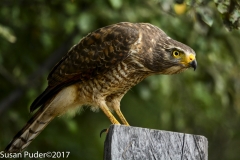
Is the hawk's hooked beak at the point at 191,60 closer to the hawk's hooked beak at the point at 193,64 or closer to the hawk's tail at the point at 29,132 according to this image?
the hawk's hooked beak at the point at 193,64

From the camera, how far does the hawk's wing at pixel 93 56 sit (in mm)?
5734

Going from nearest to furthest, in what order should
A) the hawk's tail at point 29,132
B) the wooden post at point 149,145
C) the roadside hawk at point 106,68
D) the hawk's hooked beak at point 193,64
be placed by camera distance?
the wooden post at point 149,145, the hawk's hooked beak at point 193,64, the roadside hawk at point 106,68, the hawk's tail at point 29,132

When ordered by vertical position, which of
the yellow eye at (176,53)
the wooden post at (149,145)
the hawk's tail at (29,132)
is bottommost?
the hawk's tail at (29,132)

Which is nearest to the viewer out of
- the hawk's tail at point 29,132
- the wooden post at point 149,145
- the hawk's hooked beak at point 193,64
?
the wooden post at point 149,145

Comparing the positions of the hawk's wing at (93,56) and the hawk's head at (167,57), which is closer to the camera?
the hawk's head at (167,57)

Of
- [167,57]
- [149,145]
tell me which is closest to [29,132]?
[167,57]

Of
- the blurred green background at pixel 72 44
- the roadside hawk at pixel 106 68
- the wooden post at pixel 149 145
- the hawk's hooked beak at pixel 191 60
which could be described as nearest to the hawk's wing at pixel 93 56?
the roadside hawk at pixel 106 68

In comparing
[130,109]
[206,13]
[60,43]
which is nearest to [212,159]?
[130,109]

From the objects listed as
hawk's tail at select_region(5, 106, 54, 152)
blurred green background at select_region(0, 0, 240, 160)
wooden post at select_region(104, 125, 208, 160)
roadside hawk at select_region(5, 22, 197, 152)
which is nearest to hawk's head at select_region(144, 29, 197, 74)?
roadside hawk at select_region(5, 22, 197, 152)

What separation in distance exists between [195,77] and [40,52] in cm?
201

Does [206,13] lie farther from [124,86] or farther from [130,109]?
[130,109]

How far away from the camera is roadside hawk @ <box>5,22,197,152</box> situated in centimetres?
572

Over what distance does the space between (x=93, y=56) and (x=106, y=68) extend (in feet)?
0.59

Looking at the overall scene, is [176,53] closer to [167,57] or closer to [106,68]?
[167,57]
